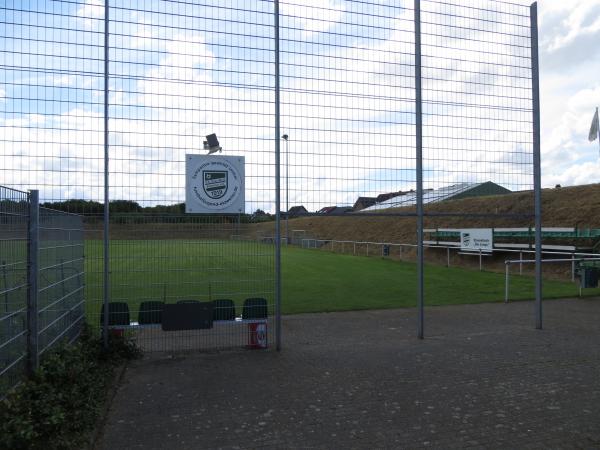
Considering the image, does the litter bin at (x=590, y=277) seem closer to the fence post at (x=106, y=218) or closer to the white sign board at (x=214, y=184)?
the white sign board at (x=214, y=184)

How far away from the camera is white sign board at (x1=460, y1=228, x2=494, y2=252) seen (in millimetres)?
17094

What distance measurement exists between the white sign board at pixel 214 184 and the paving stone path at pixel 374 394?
2.04 m

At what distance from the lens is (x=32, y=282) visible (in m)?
4.88

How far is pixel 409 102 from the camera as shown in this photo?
26.8ft

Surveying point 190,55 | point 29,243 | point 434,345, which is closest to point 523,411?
point 434,345

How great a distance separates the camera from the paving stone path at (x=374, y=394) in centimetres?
417

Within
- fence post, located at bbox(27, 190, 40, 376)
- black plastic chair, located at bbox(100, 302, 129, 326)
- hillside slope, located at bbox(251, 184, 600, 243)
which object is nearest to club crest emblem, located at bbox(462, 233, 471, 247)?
hillside slope, located at bbox(251, 184, 600, 243)

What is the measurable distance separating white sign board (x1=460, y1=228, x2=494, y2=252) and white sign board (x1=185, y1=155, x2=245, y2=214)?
1211 cm

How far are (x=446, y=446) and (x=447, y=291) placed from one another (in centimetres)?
989

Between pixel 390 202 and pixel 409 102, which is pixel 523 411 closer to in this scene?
pixel 390 202

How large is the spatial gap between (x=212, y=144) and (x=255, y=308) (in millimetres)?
2380

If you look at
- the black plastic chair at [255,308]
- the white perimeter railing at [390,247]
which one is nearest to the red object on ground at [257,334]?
the black plastic chair at [255,308]

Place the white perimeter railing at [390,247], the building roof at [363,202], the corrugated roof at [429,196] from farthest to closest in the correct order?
the white perimeter railing at [390,247]
the corrugated roof at [429,196]
the building roof at [363,202]

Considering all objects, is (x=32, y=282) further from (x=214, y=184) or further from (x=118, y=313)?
(x=214, y=184)
